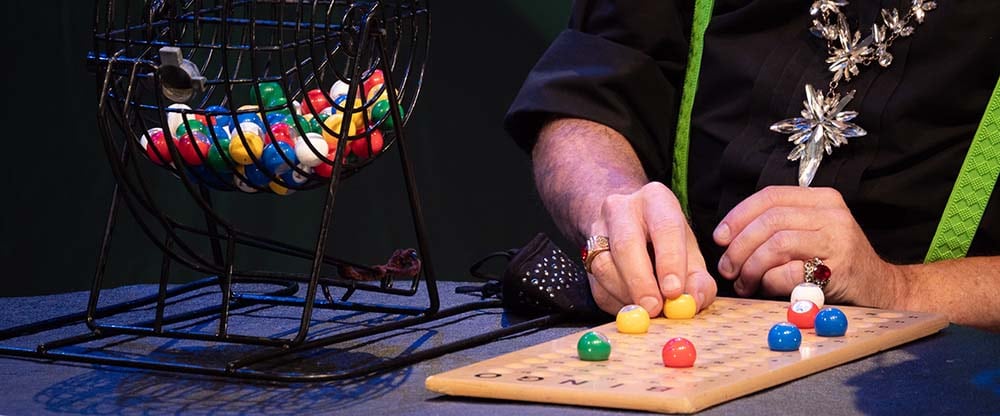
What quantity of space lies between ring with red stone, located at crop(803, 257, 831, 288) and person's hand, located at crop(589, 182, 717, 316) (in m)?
0.13

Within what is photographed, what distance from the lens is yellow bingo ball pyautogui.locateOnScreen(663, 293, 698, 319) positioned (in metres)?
1.25

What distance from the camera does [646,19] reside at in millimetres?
1793

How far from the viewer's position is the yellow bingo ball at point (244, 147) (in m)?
1.16

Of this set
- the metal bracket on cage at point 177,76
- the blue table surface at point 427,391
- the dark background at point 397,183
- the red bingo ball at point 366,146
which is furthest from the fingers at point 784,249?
the dark background at point 397,183

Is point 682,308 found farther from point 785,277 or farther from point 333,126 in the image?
point 333,126

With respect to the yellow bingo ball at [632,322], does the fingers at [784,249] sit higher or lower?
higher

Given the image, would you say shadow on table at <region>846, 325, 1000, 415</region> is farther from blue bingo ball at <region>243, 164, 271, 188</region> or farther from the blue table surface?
blue bingo ball at <region>243, 164, 271, 188</region>

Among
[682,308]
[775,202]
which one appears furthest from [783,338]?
[775,202]

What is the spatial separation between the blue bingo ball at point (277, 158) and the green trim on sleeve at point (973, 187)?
79 centimetres

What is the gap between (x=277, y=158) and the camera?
1.17 meters

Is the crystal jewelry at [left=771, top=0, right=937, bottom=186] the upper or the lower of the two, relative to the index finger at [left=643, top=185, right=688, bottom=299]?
upper

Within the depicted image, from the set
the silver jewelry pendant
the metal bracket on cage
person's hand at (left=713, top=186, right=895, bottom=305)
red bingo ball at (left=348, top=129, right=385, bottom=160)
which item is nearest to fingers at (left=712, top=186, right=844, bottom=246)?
person's hand at (left=713, top=186, right=895, bottom=305)

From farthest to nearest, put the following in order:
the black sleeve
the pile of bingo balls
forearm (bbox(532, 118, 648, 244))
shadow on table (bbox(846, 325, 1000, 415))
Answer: the black sleeve < forearm (bbox(532, 118, 648, 244)) < the pile of bingo balls < shadow on table (bbox(846, 325, 1000, 415))

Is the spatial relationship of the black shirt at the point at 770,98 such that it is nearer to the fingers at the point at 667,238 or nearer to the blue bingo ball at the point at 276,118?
the fingers at the point at 667,238
